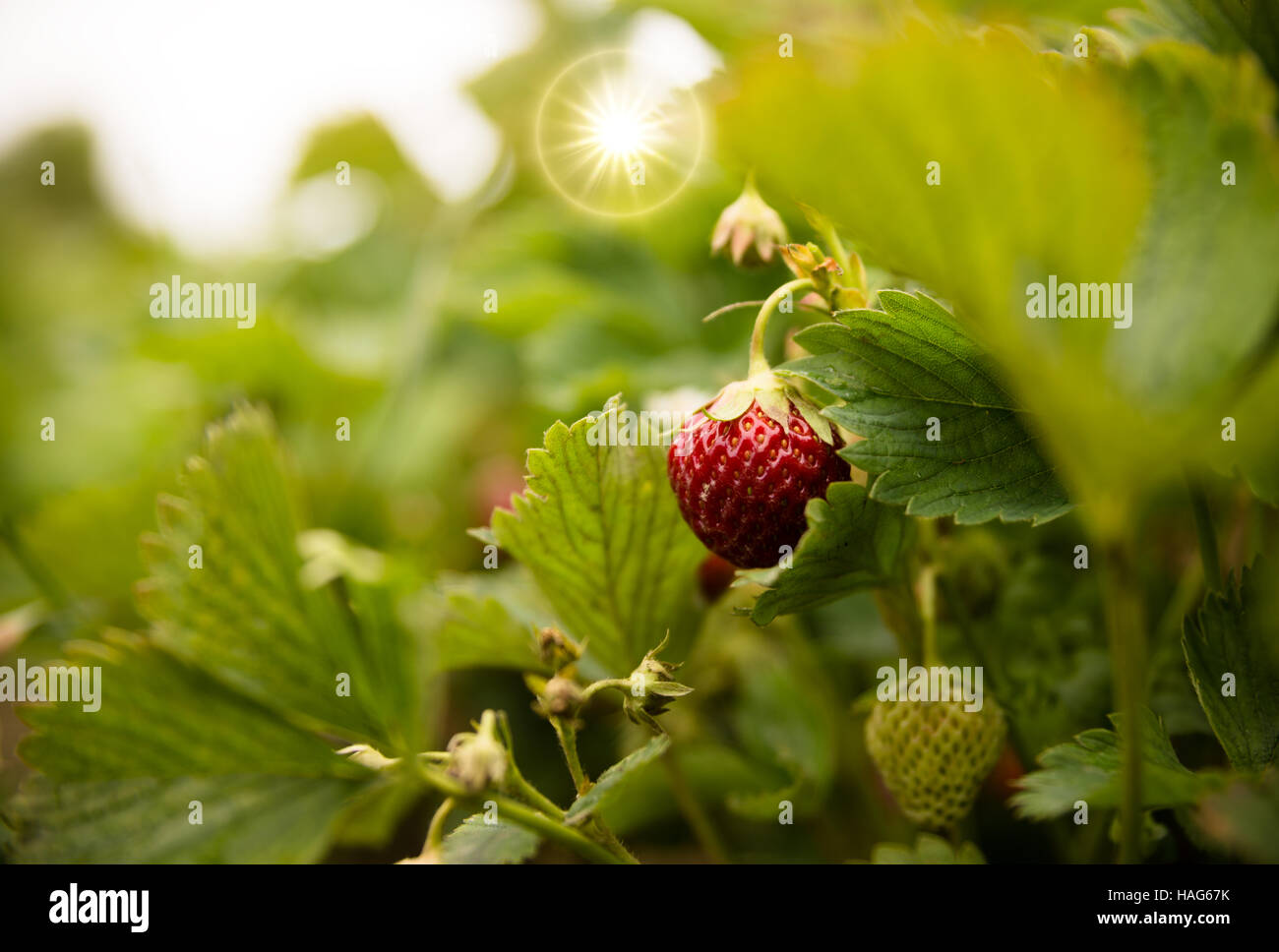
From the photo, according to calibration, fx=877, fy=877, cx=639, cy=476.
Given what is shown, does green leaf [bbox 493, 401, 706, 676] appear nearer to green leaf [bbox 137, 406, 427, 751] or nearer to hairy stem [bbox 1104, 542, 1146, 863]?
green leaf [bbox 137, 406, 427, 751]

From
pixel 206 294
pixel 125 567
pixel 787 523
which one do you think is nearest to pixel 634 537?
pixel 787 523

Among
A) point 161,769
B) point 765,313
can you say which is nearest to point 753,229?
point 765,313

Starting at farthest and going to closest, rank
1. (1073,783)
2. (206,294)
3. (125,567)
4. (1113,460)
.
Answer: (206,294)
(125,567)
(1073,783)
(1113,460)

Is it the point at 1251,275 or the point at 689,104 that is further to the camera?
the point at 689,104

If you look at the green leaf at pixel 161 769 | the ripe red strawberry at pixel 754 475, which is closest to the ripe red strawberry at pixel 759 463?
the ripe red strawberry at pixel 754 475

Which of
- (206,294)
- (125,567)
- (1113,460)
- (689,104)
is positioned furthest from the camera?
(206,294)
